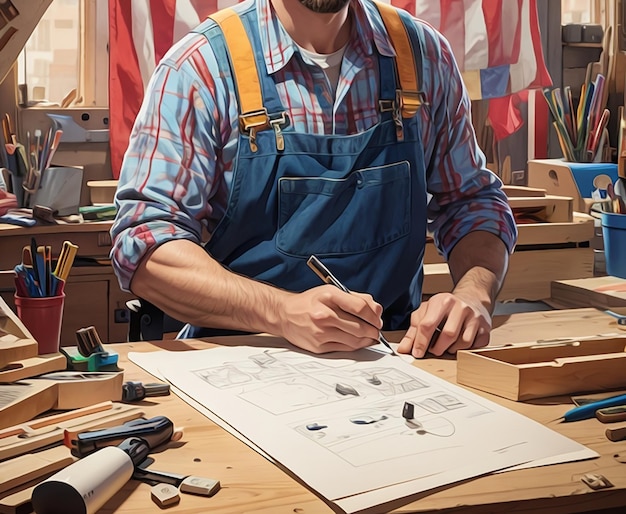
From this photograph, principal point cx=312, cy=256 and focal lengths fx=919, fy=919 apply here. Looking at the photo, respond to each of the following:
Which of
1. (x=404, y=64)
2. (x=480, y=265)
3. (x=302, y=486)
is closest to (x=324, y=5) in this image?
(x=404, y=64)

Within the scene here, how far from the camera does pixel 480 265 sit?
1757mm

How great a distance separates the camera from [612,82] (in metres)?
3.60

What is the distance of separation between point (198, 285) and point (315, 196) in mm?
290

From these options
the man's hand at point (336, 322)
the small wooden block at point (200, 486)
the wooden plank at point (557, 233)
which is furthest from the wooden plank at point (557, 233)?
the small wooden block at point (200, 486)

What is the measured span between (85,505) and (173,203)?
2.84 ft

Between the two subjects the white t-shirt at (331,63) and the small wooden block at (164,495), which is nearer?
the small wooden block at (164,495)

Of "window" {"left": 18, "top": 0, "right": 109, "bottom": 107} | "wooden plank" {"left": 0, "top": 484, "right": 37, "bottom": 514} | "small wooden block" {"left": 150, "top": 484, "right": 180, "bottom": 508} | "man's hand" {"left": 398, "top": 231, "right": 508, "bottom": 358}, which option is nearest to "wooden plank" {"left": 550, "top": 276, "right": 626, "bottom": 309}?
"man's hand" {"left": 398, "top": 231, "right": 508, "bottom": 358}

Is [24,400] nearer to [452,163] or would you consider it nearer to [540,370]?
[540,370]

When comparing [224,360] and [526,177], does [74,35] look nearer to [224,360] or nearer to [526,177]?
[526,177]

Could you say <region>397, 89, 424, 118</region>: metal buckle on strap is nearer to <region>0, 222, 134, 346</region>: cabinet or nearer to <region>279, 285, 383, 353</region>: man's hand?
<region>279, 285, 383, 353</region>: man's hand

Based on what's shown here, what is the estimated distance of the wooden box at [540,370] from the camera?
116 centimetres

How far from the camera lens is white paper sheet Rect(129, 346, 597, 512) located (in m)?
0.91

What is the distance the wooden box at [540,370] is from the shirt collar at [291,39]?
74 centimetres

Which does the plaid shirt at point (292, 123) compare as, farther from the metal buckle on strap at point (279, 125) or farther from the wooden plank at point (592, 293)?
the wooden plank at point (592, 293)
